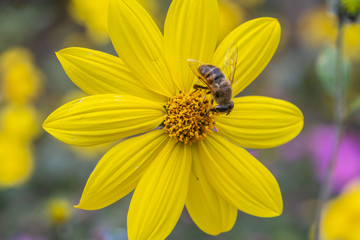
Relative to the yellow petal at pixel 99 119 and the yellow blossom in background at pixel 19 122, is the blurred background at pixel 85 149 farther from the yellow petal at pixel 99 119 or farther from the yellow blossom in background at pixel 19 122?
the yellow petal at pixel 99 119

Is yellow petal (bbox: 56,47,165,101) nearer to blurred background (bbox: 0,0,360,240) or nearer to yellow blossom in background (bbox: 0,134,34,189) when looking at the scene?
blurred background (bbox: 0,0,360,240)

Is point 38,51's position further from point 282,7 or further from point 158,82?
point 158,82

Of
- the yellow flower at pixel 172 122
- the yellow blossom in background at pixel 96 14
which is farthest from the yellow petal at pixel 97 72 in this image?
the yellow blossom in background at pixel 96 14

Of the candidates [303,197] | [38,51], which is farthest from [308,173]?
[38,51]

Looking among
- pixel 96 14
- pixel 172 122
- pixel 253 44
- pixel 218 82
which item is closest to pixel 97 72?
pixel 172 122

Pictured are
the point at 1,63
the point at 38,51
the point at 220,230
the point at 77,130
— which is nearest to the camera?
the point at 77,130

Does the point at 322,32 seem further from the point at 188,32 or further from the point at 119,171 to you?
the point at 119,171
